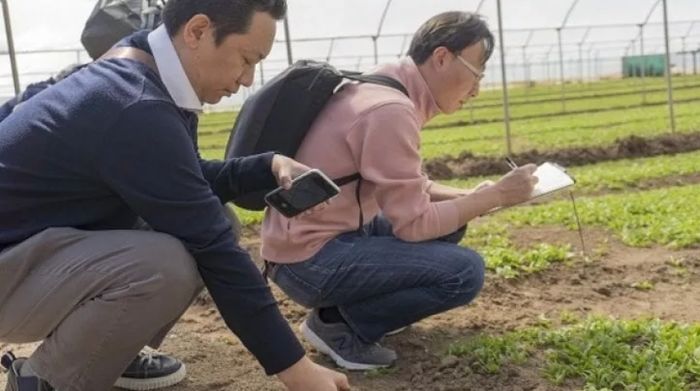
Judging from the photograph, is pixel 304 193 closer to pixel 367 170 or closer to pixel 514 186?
pixel 367 170

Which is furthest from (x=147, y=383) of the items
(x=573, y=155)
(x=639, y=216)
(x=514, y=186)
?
(x=573, y=155)

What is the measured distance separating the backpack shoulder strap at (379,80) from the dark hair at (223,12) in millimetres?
822

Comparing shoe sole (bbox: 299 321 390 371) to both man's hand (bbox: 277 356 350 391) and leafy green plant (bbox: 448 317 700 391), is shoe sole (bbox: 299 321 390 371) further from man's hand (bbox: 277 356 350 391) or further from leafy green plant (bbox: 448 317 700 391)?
man's hand (bbox: 277 356 350 391)

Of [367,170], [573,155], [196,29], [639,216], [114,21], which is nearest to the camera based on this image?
[196,29]

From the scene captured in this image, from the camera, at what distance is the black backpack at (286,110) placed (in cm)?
282

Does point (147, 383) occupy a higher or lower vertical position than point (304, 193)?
lower

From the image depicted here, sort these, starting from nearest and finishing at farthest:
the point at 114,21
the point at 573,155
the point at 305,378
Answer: the point at 305,378, the point at 114,21, the point at 573,155

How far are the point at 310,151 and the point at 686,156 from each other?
8.61 m

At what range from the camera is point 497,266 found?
426cm

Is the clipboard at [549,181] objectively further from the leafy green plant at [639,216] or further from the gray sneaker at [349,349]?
the leafy green plant at [639,216]

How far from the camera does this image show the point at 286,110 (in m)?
2.85

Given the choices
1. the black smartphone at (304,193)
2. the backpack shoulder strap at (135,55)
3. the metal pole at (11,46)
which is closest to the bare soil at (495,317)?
the black smartphone at (304,193)

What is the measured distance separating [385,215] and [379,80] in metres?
0.47

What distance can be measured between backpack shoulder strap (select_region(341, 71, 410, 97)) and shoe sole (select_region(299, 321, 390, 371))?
915 mm
